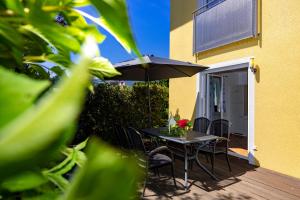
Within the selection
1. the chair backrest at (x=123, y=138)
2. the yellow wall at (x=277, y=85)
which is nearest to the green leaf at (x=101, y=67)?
the chair backrest at (x=123, y=138)

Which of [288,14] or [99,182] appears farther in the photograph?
[288,14]

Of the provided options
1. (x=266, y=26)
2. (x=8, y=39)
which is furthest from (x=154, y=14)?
(x=8, y=39)

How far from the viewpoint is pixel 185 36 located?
30.1ft

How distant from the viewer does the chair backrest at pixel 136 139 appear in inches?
160

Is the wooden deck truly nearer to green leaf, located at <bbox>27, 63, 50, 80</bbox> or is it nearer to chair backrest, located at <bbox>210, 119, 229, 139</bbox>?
chair backrest, located at <bbox>210, 119, 229, 139</bbox>

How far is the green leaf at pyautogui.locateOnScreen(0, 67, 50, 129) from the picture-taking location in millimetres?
194

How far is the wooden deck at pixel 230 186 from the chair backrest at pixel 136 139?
83cm

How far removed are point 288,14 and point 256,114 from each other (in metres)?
2.42

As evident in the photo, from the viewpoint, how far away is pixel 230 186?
15.3 feet

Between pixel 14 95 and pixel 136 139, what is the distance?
4056mm

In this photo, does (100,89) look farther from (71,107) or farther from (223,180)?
(71,107)

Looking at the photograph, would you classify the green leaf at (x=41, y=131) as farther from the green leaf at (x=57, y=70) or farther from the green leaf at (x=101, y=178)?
the green leaf at (x=57, y=70)

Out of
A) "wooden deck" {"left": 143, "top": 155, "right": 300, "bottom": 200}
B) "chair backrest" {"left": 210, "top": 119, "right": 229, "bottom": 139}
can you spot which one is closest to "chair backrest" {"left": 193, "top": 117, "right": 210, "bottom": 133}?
"chair backrest" {"left": 210, "top": 119, "right": 229, "bottom": 139}

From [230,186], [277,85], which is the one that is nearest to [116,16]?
[230,186]
